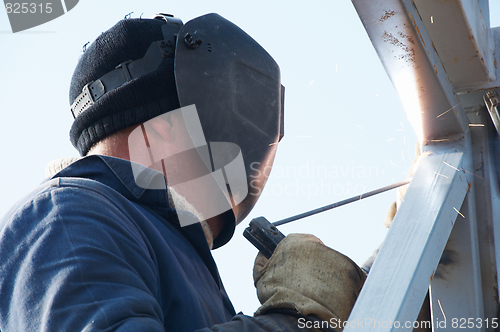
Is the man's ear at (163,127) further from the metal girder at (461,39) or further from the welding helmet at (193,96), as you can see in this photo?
the metal girder at (461,39)

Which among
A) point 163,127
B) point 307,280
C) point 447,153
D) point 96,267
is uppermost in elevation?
point 163,127

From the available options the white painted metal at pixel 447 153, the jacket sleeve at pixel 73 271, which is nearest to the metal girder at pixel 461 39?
the white painted metal at pixel 447 153

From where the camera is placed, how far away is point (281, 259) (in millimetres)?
1655

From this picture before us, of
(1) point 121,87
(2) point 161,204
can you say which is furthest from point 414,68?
(1) point 121,87

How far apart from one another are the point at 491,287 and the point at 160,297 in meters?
1.15

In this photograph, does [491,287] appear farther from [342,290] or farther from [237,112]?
[237,112]

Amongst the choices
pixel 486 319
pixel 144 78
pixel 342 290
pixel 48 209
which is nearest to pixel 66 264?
pixel 48 209

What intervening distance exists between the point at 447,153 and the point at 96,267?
1229 millimetres

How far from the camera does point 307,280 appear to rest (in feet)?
5.08

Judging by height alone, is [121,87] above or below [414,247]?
above

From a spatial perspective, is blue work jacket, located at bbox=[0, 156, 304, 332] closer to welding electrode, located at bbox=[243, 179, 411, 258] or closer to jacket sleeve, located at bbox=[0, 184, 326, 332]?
jacket sleeve, located at bbox=[0, 184, 326, 332]

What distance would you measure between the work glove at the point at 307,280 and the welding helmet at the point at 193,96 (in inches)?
17.7

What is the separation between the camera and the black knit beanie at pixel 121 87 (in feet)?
6.32

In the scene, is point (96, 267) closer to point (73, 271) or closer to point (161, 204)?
point (73, 271)
